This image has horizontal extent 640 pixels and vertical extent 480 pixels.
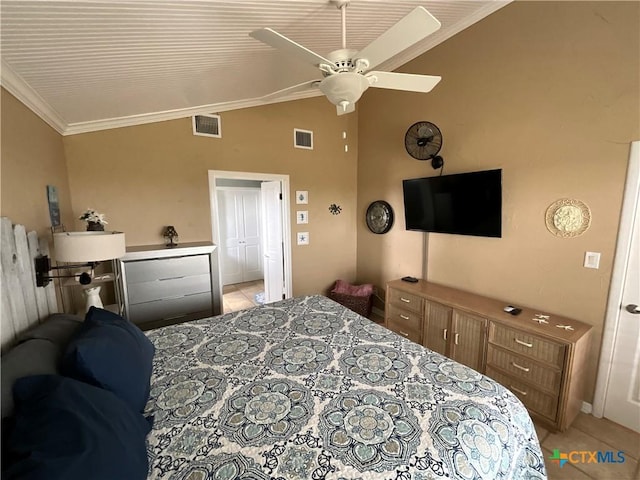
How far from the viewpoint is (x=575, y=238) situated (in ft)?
7.04

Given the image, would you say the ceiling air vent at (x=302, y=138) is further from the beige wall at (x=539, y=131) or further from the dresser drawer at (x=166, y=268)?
the dresser drawer at (x=166, y=268)

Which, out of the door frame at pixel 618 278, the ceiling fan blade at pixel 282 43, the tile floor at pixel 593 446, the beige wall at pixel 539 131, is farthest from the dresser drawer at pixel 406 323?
the ceiling fan blade at pixel 282 43

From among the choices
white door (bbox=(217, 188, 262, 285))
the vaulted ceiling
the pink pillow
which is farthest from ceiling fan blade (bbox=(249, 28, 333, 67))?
white door (bbox=(217, 188, 262, 285))

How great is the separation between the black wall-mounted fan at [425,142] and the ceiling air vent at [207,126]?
222 centimetres

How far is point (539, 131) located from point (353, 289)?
109 inches

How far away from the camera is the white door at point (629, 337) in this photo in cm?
187

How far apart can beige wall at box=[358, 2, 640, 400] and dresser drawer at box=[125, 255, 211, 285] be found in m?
2.60

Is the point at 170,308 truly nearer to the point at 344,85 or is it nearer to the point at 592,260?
the point at 344,85

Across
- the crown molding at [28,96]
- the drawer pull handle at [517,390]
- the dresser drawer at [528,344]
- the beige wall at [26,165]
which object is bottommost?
the drawer pull handle at [517,390]

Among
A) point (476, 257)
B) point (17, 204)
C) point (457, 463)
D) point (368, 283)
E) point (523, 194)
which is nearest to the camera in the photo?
point (457, 463)

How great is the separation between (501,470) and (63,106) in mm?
3381

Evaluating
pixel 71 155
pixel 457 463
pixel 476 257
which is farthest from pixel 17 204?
pixel 476 257

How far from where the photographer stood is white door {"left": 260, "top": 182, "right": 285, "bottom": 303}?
154 inches

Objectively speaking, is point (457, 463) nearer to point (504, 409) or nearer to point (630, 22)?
point (504, 409)
